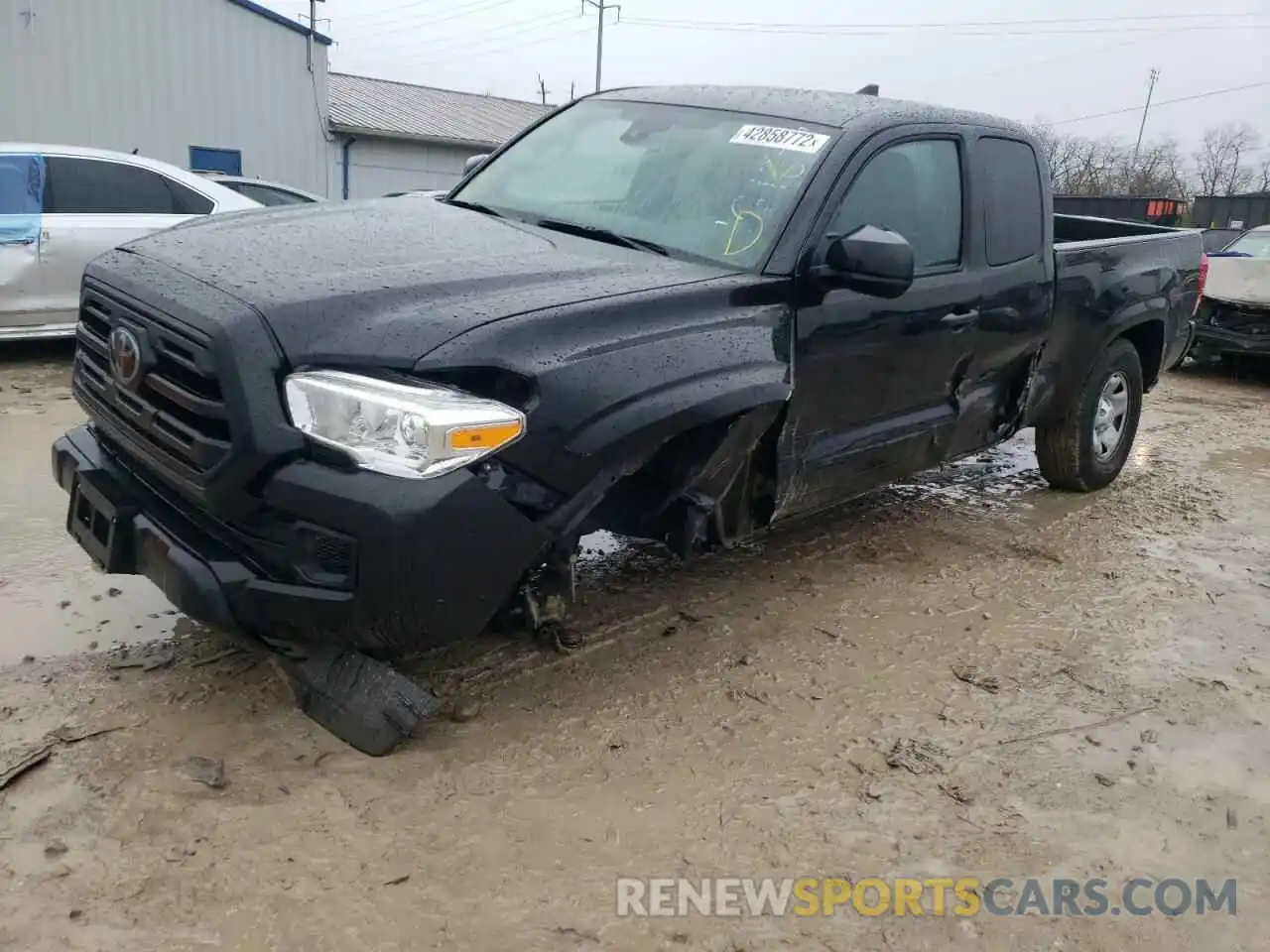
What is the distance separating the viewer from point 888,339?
392 cm

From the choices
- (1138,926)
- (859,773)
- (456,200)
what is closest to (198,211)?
(456,200)

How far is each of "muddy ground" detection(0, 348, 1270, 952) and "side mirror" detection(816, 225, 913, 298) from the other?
1337 mm

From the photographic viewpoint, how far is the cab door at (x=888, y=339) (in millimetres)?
3656

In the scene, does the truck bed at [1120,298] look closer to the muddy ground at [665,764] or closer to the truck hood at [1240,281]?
the muddy ground at [665,764]

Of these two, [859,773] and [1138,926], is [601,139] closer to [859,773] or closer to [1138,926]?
[859,773]

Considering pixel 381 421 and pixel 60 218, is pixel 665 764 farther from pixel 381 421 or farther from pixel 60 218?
pixel 60 218

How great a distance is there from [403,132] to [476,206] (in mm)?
21322

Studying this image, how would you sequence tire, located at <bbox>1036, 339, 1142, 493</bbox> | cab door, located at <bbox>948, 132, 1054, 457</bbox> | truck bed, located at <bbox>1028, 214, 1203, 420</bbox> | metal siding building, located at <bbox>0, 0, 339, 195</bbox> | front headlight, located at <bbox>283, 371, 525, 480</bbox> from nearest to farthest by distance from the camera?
front headlight, located at <bbox>283, 371, 525, 480</bbox>, cab door, located at <bbox>948, 132, 1054, 457</bbox>, truck bed, located at <bbox>1028, 214, 1203, 420</bbox>, tire, located at <bbox>1036, 339, 1142, 493</bbox>, metal siding building, located at <bbox>0, 0, 339, 195</bbox>

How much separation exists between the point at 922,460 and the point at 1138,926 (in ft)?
7.26

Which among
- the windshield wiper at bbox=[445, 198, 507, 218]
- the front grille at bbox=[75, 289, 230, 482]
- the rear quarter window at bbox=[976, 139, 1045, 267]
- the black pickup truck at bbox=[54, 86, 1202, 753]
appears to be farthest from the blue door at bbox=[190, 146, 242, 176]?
the front grille at bbox=[75, 289, 230, 482]

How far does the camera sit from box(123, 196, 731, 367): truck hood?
8.55 ft

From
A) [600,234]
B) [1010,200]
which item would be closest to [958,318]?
[1010,200]

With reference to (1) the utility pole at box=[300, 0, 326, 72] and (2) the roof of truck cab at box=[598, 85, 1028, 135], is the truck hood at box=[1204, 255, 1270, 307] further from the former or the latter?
(1) the utility pole at box=[300, 0, 326, 72]

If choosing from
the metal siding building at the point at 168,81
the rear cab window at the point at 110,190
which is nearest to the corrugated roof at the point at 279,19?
the metal siding building at the point at 168,81
